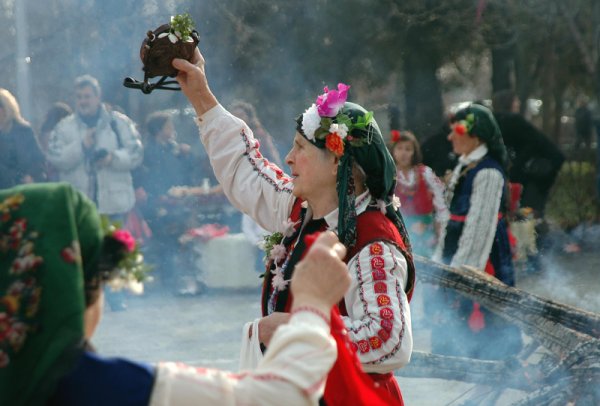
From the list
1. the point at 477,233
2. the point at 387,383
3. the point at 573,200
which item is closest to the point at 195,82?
the point at 387,383

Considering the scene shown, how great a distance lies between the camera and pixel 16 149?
337 inches

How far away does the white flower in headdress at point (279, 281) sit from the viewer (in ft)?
11.8

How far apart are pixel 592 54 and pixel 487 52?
1.26 m

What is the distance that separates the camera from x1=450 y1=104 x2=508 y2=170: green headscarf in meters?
7.00

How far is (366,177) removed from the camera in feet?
12.0

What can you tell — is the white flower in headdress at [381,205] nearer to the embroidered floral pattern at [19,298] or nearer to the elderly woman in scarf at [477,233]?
the embroidered floral pattern at [19,298]

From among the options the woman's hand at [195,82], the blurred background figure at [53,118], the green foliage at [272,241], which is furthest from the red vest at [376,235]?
the blurred background figure at [53,118]

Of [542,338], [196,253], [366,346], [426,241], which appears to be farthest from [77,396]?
[196,253]

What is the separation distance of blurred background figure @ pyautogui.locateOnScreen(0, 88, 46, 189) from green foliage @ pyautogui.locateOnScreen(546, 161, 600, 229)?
6101 millimetres

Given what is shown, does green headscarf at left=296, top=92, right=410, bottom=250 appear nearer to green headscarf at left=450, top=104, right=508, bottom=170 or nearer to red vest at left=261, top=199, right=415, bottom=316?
red vest at left=261, top=199, right=415, bottom=316

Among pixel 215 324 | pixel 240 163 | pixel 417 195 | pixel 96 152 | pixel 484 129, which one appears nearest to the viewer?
pixel 240 163

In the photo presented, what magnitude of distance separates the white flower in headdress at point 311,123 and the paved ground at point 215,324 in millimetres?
2581

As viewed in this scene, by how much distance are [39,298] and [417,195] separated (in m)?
6.93

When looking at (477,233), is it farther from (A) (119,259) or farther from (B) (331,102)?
(A) (119,259)
